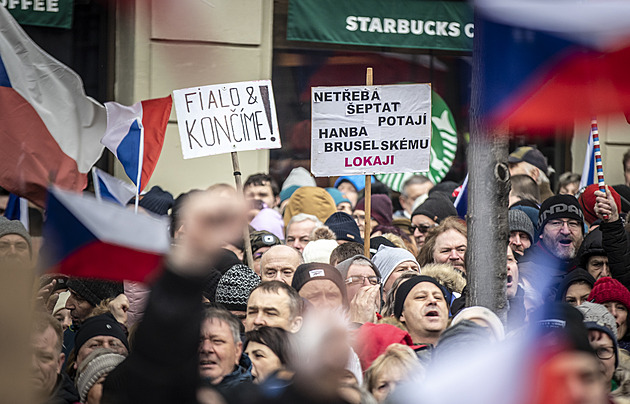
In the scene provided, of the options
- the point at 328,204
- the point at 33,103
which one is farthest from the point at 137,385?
the point at 328,204

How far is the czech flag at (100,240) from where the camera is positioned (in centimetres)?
315

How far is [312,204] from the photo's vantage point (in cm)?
825

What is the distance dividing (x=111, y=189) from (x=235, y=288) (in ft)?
7.15

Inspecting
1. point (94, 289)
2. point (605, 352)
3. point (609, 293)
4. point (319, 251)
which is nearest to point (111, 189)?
point (319, 251)

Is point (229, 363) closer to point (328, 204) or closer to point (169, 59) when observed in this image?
point (328, 204)

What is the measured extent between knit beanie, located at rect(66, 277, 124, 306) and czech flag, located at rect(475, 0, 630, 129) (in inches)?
99.4

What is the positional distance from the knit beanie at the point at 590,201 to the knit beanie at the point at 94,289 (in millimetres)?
3435

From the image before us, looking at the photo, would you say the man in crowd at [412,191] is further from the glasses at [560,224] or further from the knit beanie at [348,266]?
the knit beanie at [348,266]

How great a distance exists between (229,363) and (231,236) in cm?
192

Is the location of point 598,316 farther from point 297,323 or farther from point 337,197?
point 337,197

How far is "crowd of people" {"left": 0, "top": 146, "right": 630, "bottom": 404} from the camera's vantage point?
2.60 meters

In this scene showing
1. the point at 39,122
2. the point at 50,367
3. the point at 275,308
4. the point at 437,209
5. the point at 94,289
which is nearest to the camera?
the point at 50,367

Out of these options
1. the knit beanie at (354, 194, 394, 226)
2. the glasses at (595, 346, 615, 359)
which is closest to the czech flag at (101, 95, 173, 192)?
the knit beanie at (354, 194, 394, 226)

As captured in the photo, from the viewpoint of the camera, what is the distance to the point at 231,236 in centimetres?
252
